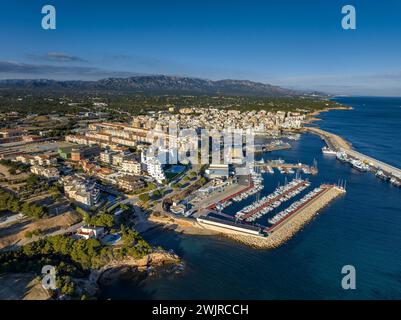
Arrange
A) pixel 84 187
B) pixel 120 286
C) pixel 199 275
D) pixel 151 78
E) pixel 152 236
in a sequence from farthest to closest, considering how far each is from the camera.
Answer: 1. pixel 151 78
2. pixel 84 187
3. pixel 152 236
4. pixel 199 275
5. pixel 120 286

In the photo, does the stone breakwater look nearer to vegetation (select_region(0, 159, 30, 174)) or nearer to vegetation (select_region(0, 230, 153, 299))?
vegetation (select_region(0, 230, 153, 299))

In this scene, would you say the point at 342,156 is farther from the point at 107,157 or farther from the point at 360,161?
the point at 107,157

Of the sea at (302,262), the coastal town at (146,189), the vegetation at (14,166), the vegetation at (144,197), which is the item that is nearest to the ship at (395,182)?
the coastal town at (146,189)

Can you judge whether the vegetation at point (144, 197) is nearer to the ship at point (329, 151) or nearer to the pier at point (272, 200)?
the pier at point (272, 200)

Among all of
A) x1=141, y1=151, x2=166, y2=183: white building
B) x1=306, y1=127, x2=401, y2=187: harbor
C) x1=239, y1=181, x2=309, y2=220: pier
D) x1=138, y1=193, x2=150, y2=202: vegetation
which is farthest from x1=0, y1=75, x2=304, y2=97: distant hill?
x1=138, y1=193, x2=150, y2=202: vegetation

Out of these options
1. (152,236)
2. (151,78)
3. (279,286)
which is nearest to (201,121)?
(152,236)

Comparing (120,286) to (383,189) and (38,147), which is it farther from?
(38,147)
